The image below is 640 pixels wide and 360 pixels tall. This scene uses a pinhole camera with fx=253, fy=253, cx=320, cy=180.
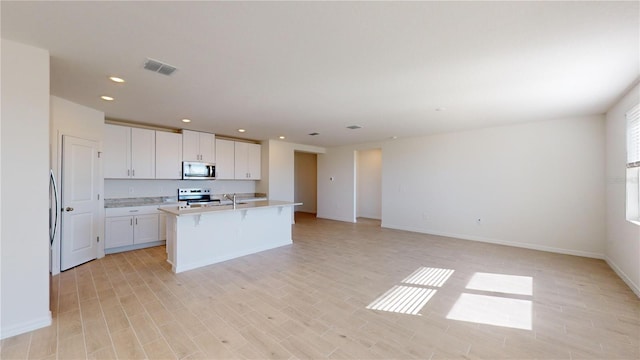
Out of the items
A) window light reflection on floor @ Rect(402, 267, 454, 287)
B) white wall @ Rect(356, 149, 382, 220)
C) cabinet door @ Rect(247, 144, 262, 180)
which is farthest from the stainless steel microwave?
window light reflection on floor @ Rect(402, 267, 454, 287)

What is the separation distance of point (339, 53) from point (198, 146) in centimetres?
466

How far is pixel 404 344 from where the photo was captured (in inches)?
80.9

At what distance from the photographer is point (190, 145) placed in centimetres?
571

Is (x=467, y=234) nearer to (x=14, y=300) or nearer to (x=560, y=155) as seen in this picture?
(x=560, y=155)

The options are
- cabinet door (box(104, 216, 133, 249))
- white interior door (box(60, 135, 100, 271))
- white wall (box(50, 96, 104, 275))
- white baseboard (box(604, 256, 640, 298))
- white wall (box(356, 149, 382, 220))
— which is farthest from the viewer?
white wall (box(356, 149, 382, 220))

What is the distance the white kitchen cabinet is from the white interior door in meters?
2.96

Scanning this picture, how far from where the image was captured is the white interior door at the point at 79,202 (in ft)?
12.0

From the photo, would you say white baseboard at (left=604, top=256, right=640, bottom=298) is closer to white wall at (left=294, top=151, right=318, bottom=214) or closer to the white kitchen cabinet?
the white kitchen cabinet

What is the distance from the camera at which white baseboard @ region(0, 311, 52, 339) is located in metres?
2.13

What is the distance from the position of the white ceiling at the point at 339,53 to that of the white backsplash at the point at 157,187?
1.75 m

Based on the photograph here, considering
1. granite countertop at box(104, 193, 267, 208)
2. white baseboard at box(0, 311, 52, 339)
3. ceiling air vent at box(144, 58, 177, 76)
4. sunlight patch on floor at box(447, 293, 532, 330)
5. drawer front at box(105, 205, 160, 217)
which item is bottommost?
sunlight patch on floor at box(447, 293, 532, 330)

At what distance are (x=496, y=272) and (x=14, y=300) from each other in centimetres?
542

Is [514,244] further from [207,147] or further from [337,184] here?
[207,147]

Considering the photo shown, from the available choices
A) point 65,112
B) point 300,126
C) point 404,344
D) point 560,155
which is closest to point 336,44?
point 404,344
